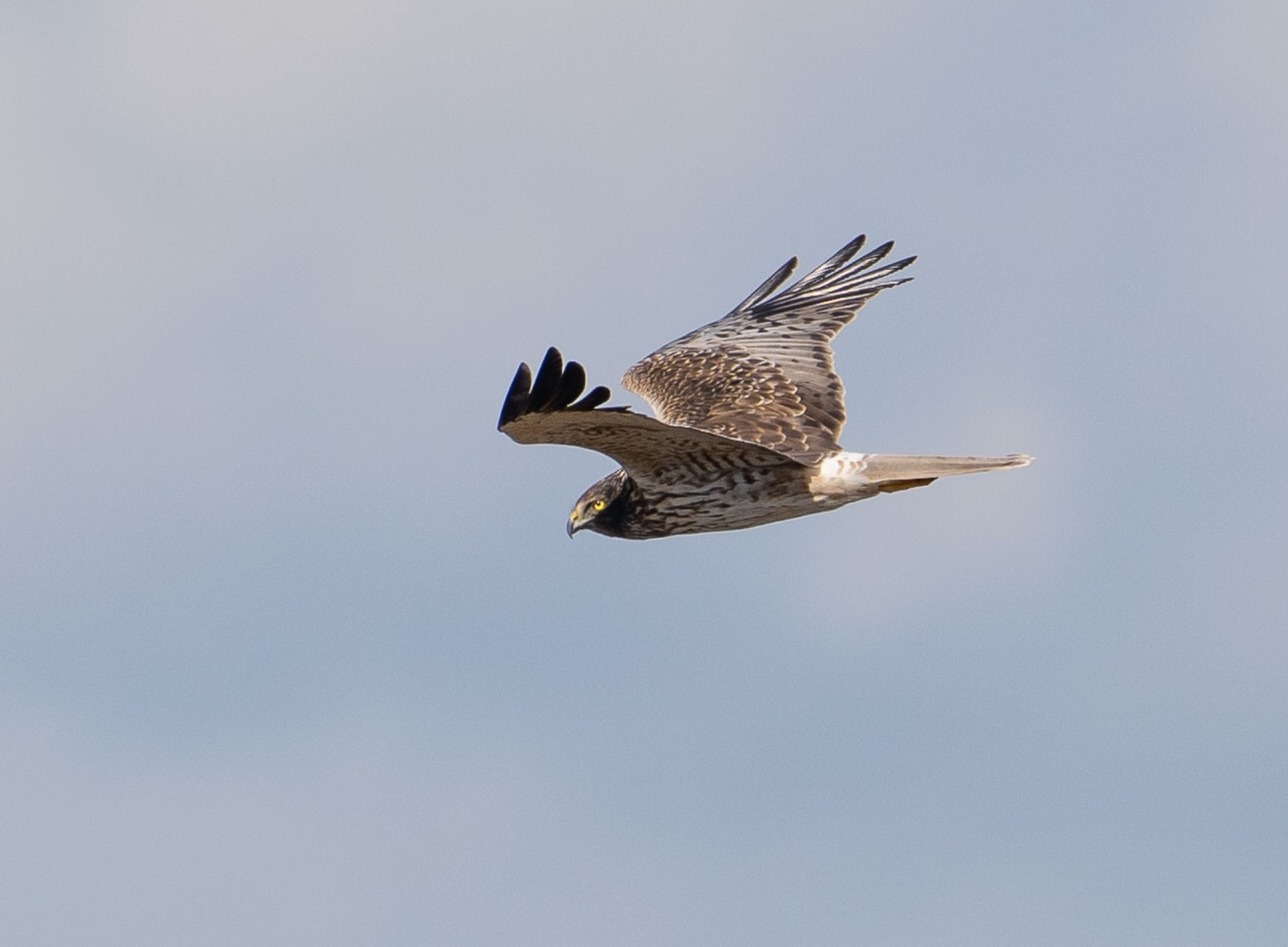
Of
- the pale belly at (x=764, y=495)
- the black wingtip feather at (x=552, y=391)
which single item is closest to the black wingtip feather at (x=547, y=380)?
the black wingtip feather at (x=552, y=391)

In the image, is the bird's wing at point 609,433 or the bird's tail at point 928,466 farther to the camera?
the bird's tail at point 928,466

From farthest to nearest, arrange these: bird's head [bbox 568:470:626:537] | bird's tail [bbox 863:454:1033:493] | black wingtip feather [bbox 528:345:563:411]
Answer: bird's head [bbox 568:470:626:537]
bird's tail [bbox 863:454:1033:493]
black wingtip feather [bbox 528:345:563:411]

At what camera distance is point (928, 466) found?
1306 centimetres

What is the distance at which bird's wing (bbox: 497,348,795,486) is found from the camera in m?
11.0

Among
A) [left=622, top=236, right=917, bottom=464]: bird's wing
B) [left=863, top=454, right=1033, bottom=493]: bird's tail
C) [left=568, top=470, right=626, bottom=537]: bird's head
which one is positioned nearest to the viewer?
[left=863, top=454, right=1033, bottom=493]: bird's tail

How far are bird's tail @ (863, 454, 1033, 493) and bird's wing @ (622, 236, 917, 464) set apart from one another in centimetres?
45

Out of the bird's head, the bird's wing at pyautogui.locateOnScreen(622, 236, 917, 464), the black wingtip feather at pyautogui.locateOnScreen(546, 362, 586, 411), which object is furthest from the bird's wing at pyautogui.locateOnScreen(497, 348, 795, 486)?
the bird's wing at pyautogui.locateOnScreen(622, 236, 917, 464)

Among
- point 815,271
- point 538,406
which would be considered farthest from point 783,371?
point 538,406

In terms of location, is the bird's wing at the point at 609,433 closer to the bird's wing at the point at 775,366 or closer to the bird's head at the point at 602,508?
the bird's head at the point at 602,508

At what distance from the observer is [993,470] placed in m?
13.1

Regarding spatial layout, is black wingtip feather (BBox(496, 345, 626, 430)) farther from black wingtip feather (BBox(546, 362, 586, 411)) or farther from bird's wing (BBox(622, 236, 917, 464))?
bird's wing (BBox(622, 236, 917, 464))

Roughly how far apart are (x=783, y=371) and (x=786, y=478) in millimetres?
2298

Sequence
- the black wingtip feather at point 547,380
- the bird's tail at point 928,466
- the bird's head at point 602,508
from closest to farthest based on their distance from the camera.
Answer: the black wingtip feather at point 547,380 < the bird's tail at point 928,466 < the bird's head at point 602,508

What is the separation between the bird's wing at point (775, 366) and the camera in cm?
1429
